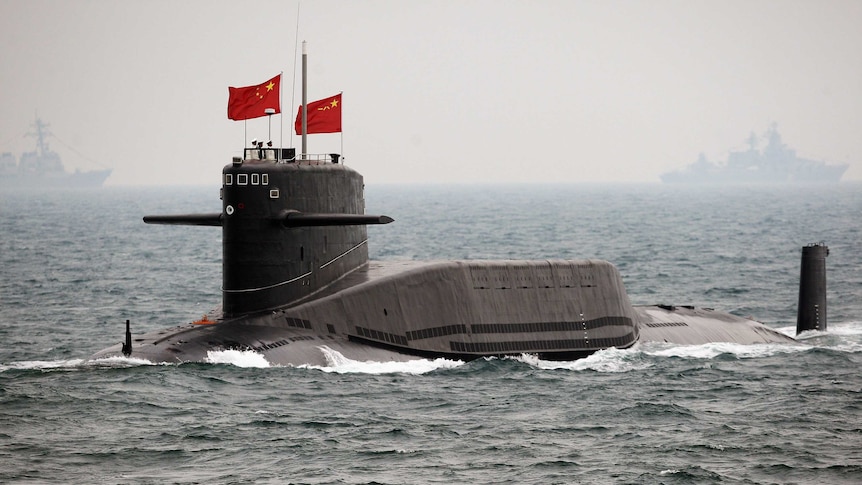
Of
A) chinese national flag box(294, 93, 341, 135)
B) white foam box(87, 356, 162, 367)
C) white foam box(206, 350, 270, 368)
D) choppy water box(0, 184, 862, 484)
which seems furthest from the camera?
chinese national flag box(294, 93, 341, 135)

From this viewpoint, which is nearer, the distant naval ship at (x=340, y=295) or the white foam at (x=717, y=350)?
the distant naval ship at (x=340, y=295)

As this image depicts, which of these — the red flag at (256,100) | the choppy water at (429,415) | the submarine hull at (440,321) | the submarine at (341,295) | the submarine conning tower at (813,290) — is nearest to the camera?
the choppy water at (429,415)

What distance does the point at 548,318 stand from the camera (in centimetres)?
3272

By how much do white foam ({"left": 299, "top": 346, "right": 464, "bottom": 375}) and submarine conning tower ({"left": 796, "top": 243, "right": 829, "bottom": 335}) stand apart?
48.5 feet

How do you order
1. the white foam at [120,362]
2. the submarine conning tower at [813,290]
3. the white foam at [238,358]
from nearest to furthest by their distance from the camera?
the white foam at [120,362] → the white foam at [238,358] → the submarine conning tower at [813,290]

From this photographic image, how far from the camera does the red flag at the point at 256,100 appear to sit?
29.6m

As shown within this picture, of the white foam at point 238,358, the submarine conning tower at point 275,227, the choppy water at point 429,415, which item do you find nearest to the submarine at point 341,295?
the submarine conning tower at point 275,227

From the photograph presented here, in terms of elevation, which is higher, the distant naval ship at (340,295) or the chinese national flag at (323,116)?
the chinese national flag at (323,116)

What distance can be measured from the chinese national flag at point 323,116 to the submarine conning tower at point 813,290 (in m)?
16.6

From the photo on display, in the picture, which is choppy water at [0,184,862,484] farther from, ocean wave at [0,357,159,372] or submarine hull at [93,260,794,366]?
submarine hull at [93,260,794,366]

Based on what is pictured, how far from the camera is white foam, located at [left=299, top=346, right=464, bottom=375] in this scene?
1113 inches

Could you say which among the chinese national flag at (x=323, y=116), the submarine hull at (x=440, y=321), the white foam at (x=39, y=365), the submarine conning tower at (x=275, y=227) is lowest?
the white foam at (x=39, y=365)

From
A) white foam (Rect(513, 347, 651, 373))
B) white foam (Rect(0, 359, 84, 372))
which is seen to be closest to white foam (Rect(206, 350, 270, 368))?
white foam (Rect(0, 359, 84, 372))

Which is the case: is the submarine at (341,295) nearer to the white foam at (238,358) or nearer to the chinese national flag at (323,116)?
the white foam at (238,358)
